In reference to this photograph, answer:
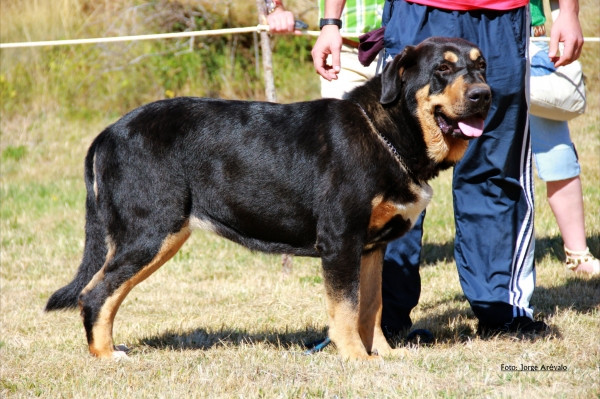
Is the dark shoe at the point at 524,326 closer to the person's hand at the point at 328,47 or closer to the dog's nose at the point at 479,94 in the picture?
the dog's nose at the point at 479,94

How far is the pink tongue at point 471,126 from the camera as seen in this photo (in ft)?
12.5

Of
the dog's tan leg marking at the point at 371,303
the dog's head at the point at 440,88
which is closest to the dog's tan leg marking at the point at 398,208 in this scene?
the dog's head at the point at 440,88

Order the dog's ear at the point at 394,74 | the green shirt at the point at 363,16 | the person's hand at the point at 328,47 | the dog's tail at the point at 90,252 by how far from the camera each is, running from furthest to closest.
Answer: the green shirt at the point at 363,16
the dog's tail at the point at 90,252
the person's hand at the point at 328,47
the dog's ear at the point at 394,74

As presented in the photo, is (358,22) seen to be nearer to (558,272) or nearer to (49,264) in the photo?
(558,272)

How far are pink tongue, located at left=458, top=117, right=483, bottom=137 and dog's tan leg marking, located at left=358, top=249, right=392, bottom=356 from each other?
92 centimetres

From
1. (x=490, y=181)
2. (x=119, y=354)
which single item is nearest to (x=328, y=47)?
(x=490, y=181)

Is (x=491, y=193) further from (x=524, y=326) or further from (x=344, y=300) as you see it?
(x=344, y=300)

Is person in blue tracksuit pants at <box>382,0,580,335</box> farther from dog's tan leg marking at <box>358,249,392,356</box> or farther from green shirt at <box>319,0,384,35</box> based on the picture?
green shirt at <box>319,0,384,35</box>

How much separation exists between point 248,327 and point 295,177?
1526 millimetres

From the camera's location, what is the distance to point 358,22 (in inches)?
223

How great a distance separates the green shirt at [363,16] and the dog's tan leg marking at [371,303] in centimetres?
214

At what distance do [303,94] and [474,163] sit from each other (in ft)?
26.7

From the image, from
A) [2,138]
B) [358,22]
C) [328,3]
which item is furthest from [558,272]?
[2,138]

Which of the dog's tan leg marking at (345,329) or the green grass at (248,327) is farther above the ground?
the dog's tan leg marking at (345,329)
